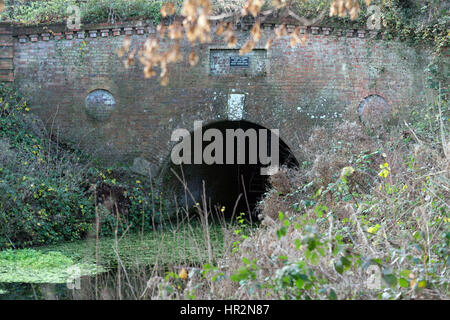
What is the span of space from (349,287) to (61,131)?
8.32 meters

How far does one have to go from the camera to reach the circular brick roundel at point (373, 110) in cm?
1075

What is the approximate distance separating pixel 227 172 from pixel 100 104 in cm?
461

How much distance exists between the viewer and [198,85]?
11.1 metres

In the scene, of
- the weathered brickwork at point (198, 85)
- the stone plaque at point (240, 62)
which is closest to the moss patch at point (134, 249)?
the weathered brickwork at point (198, 85)

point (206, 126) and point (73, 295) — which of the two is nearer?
point (73, 295)

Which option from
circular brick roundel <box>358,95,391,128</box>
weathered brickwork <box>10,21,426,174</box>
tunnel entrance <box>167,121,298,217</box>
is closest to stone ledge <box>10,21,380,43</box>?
weathered brickwork <box>10,21,426,174</box>

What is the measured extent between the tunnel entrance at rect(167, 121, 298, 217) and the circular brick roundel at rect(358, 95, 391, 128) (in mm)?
1670

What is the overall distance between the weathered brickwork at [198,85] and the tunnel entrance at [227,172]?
0.66 metres

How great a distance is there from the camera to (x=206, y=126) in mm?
11539

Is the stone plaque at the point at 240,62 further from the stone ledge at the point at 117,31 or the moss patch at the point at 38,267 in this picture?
the moss patch at the point at 38,267

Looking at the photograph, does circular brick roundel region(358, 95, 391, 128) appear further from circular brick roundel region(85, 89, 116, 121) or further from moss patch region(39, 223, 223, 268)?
circular brick roundel region(85, 89, 116, 121)

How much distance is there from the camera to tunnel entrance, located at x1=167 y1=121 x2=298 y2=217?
481 inches
